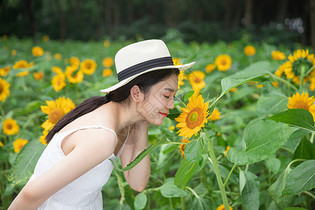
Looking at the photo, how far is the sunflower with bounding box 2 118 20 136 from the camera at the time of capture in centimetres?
194

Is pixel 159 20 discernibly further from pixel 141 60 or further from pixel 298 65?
pixel 141 60

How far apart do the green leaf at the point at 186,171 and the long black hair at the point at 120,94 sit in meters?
0.31

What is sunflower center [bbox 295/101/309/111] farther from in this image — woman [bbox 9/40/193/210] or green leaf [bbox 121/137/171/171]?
green leaf [bbox 121/137/171/171]

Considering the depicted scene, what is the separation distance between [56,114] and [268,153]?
3.32 ft

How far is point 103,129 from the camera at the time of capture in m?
1.09

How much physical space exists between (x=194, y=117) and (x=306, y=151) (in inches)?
23.3

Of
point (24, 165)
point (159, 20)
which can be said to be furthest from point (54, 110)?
point (159, 20)

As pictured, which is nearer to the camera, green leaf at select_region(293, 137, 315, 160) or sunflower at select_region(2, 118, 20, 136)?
green leaf at select_region(293, 137, 315, 160)

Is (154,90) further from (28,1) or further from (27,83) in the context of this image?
(28,1)

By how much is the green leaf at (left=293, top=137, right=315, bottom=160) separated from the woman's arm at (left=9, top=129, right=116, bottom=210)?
2.69 feet

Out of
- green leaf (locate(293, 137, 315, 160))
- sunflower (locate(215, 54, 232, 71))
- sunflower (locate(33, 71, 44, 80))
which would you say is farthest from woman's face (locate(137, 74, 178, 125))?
sunflower (locate(33, 71, 44, 80))

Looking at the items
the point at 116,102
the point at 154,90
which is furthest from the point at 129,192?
the point at 154,90

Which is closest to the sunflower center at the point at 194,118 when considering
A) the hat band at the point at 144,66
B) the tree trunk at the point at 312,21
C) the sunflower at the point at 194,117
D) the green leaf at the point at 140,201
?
the sunflower at the point at 194,117

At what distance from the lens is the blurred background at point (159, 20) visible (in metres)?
11.4
